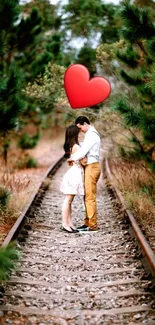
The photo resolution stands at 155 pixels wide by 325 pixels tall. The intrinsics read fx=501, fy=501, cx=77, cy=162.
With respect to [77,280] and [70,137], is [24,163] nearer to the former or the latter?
[70,137]

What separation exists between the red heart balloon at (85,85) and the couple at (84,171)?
33cm

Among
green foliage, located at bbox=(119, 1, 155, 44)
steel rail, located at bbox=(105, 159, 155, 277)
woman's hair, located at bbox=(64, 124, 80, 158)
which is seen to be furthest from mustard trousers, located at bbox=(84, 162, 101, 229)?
green foliage, located at bbox=(119, 1, 155, 44)

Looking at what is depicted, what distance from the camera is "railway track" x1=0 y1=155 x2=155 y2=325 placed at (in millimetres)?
4578

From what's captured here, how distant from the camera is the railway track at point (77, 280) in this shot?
4578mm

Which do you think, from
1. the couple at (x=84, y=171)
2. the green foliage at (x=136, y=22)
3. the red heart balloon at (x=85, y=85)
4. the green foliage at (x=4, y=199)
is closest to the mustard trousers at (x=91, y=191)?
the couple at (x=84, y=171)

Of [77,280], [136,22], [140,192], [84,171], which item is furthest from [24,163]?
[77,280]

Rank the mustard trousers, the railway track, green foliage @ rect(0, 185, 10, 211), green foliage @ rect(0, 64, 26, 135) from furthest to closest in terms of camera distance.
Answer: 1. green foliage @ rect(0, 64, 26, 135)
2. green foliage @ rect(0, 185, 10, 211)
3. the mustard trousers
4. the railway track

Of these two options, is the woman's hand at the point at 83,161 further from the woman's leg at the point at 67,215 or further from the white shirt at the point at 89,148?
the woman's leg at the point at 67,215

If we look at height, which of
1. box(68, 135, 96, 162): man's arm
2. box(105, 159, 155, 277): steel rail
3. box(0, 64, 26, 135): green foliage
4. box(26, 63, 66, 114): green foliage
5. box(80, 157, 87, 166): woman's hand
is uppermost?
box(26, 63, 66, 114): green foliage

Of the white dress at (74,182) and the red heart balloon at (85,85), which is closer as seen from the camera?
the red heart balloon at (85,85)

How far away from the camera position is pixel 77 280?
5.55 m

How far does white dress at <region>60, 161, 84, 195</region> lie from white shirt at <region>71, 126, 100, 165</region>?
0.77 ft

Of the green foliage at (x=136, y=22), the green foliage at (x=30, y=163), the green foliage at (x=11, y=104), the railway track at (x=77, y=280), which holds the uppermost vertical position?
the green foliage at (x=136, y=22)

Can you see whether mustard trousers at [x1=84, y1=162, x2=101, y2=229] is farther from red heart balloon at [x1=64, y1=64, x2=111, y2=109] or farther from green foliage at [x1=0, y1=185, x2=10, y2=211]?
green foliage at [x1=0, y1=185, x2=10, y2=211]
